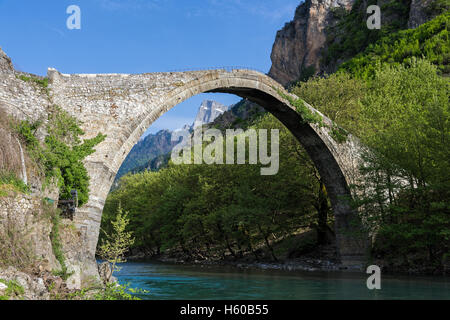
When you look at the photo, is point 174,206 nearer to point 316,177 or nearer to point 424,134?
point 316,177

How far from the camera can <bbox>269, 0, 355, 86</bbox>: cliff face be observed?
79.4 m

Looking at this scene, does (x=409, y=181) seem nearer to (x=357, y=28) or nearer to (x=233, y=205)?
(x=233, y=205)

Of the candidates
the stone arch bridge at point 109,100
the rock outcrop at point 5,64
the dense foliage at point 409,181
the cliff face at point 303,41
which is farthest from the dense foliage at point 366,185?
the cliff face at point 303,41

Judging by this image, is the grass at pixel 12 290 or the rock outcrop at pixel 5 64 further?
the rock outcrop at pixel 5 64

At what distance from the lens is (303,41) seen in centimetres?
8375

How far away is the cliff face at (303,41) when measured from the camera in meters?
79.4

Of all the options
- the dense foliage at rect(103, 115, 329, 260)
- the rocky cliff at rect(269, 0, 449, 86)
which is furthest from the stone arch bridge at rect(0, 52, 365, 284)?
the rocky cliff at rect(269, 0, 449, 86)

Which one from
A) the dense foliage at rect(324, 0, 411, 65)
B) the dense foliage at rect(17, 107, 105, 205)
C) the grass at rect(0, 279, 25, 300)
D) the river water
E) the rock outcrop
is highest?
the dense foliage at rect(324, 0, 411, 65)

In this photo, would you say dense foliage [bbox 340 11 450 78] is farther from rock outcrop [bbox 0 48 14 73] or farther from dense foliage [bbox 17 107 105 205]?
rock outcrop [bbox 0 48 14 73]

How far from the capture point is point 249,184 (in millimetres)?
23922

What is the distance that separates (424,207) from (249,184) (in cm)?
1132

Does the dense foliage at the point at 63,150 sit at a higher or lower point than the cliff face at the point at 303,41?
lower

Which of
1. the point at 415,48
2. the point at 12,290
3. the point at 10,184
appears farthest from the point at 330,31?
the point at 12,290

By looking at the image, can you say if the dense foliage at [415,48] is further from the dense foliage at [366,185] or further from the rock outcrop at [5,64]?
the rock outcrop at [5,64]
